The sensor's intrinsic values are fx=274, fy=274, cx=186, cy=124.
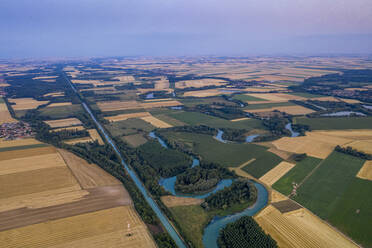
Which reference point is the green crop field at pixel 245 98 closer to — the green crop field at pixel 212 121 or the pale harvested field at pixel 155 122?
the green crop field at pixel 212 121

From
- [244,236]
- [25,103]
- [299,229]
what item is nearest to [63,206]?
[244,236]

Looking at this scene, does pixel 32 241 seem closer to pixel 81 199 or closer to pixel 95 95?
pixel 81 199

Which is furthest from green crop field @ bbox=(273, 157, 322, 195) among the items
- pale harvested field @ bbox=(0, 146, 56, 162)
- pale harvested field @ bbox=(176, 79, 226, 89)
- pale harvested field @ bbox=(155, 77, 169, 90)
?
pale harvested field @ bbox=(155, 77, 169, 90)

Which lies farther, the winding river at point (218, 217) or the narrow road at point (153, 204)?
the winding river at point (218, 217)

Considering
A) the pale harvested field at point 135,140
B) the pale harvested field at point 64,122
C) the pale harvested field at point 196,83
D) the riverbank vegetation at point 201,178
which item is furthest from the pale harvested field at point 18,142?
the pale harvested field at point 196,83

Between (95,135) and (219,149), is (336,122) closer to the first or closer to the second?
(219,149)

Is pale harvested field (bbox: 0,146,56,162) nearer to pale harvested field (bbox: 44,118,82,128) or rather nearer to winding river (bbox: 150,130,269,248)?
pale harvested field (bbox: 44,118,82,128)
